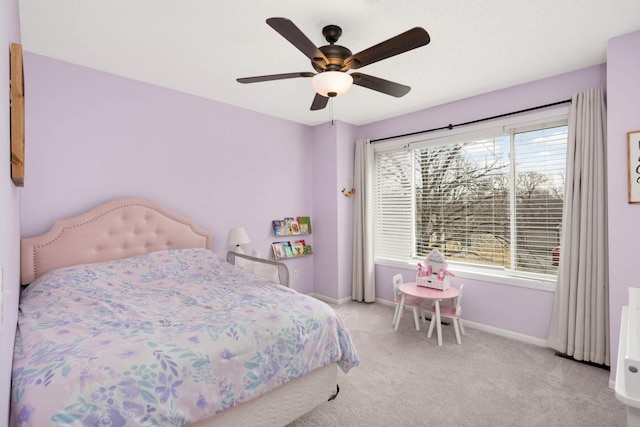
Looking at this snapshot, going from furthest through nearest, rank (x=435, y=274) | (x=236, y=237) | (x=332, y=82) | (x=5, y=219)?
1. (x=236, y=237)
2. (x=435, y=274)
3. (x=332, y=82)
4. (x=5, y=219)

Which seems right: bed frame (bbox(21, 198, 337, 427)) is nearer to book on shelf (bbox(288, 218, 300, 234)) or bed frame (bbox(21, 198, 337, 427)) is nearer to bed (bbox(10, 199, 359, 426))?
bed (bbox(10, 199, 359, 426))

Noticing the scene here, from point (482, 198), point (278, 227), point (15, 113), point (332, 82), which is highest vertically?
point (332, 82)

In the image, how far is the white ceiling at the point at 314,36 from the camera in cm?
190

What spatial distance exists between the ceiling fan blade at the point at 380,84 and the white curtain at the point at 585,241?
5.39ft

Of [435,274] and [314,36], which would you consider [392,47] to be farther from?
[435,274]

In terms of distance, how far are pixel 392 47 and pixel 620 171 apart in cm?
191

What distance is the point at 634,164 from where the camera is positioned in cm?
217

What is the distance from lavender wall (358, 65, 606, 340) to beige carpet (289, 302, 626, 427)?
0.22 metres

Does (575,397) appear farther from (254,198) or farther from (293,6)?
(254,198)

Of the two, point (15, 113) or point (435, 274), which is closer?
point (15, 113)

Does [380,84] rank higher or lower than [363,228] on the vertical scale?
higher

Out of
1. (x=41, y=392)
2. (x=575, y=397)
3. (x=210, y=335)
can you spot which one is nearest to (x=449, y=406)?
(x=575, y=397)

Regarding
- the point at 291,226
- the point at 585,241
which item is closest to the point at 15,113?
the point at 291,226

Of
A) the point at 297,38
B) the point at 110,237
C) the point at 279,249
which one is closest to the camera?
the point at 297,38
